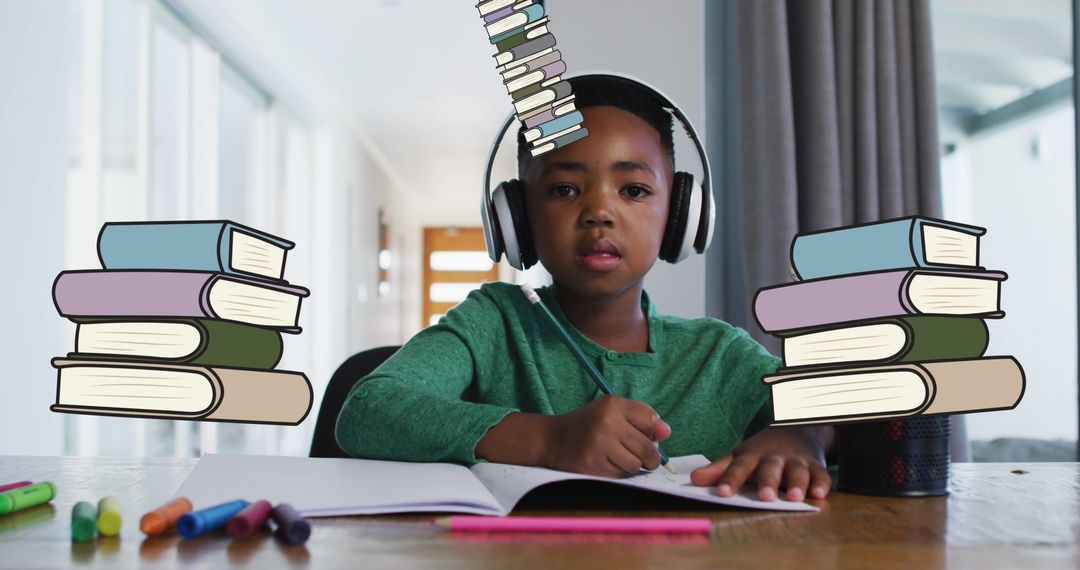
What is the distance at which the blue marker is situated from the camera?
479mm

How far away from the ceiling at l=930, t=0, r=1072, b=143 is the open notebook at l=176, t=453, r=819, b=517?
2349 mm

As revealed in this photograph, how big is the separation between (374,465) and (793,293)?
0.38 meters

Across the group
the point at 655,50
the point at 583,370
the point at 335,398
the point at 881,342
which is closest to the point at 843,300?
the point at 881,342

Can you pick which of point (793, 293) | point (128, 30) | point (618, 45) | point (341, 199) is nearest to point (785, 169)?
point (618, 45)

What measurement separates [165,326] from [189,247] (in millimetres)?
62

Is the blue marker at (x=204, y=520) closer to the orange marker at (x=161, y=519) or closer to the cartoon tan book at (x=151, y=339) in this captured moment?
the orange marker at (x=161, y=519)

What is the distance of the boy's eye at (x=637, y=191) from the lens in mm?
1026

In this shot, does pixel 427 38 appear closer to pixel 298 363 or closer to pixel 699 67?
pixel 298 363

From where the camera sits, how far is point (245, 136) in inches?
194

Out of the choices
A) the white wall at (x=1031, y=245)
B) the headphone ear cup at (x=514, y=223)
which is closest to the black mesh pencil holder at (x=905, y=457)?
the headphone ear cup at (x=514, y=223)

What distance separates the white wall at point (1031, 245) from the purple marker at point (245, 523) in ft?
8.43

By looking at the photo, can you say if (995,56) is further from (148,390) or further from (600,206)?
(148,390)

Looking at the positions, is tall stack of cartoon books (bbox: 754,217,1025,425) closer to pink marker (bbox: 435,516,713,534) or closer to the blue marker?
pink marker (bbox: 435,516,713,534)

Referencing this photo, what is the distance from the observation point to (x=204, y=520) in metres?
0.48
